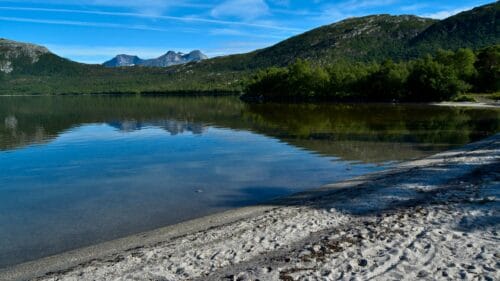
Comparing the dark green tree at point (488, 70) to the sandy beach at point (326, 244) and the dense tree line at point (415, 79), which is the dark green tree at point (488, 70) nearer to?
the dense tree line at point (415, 79)

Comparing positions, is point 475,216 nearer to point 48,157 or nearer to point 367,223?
point 367,223

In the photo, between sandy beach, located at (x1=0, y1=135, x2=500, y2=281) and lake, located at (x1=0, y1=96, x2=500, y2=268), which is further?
lake, located at (x1=0, y1=96, x2=500, y2=268)

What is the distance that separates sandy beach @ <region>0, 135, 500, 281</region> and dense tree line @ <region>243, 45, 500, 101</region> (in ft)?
391

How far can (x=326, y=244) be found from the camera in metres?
15.5

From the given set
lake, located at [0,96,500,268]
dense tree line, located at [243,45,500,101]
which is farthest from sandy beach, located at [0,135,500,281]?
dense tree line, located at [243,45,500,101]

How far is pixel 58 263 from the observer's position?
16531 mm

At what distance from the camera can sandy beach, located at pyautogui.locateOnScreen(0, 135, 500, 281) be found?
13219mm

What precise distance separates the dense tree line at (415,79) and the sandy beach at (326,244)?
391 feet

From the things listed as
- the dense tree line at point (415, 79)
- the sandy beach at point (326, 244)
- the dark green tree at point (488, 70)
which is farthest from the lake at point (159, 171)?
the dark green tree at point (488, 70)

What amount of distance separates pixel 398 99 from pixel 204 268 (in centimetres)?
14323

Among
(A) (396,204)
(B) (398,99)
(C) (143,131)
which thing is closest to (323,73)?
(B) (398,99)

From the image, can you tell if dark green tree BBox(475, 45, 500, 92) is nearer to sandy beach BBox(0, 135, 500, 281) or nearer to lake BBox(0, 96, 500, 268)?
lake BBox(0, 96, 500, 268)

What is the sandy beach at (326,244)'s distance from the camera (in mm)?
13219

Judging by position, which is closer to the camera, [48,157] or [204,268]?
[204,268]
